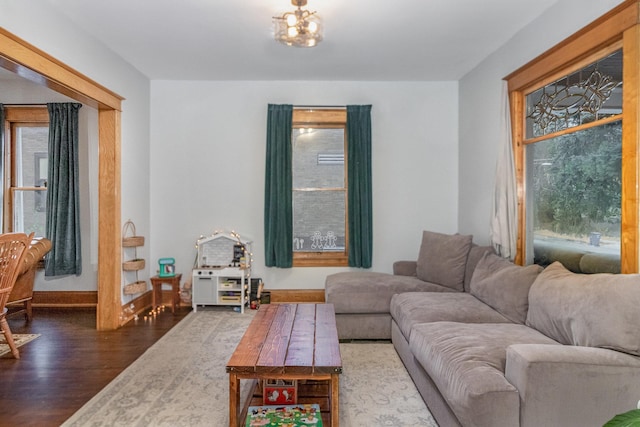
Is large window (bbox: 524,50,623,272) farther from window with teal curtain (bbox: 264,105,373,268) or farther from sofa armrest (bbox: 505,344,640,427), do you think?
window with teal curtain (bbox: 264,105,373,268)

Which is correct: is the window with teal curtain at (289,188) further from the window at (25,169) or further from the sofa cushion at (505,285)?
the window at (25,169)

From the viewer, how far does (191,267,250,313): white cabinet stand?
15.5 feet

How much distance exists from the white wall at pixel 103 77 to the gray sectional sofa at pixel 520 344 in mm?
2625

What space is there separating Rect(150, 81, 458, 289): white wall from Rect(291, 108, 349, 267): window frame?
0.33 ft

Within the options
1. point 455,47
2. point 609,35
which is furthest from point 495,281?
point 455,47

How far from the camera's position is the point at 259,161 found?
511cm

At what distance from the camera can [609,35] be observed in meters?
2.55

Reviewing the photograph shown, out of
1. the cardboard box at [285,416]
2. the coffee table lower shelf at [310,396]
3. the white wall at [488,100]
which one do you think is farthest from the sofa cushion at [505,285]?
the cardboard box at [285,416]

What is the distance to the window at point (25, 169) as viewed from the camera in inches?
201

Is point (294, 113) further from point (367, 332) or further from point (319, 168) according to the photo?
point (367, 332)

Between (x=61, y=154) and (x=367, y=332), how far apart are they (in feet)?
13.3

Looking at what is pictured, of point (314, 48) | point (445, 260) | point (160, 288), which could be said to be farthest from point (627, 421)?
point (160, 288)

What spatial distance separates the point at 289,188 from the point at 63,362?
2.79 metres

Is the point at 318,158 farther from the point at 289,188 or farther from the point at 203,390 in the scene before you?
the point at 203,390
